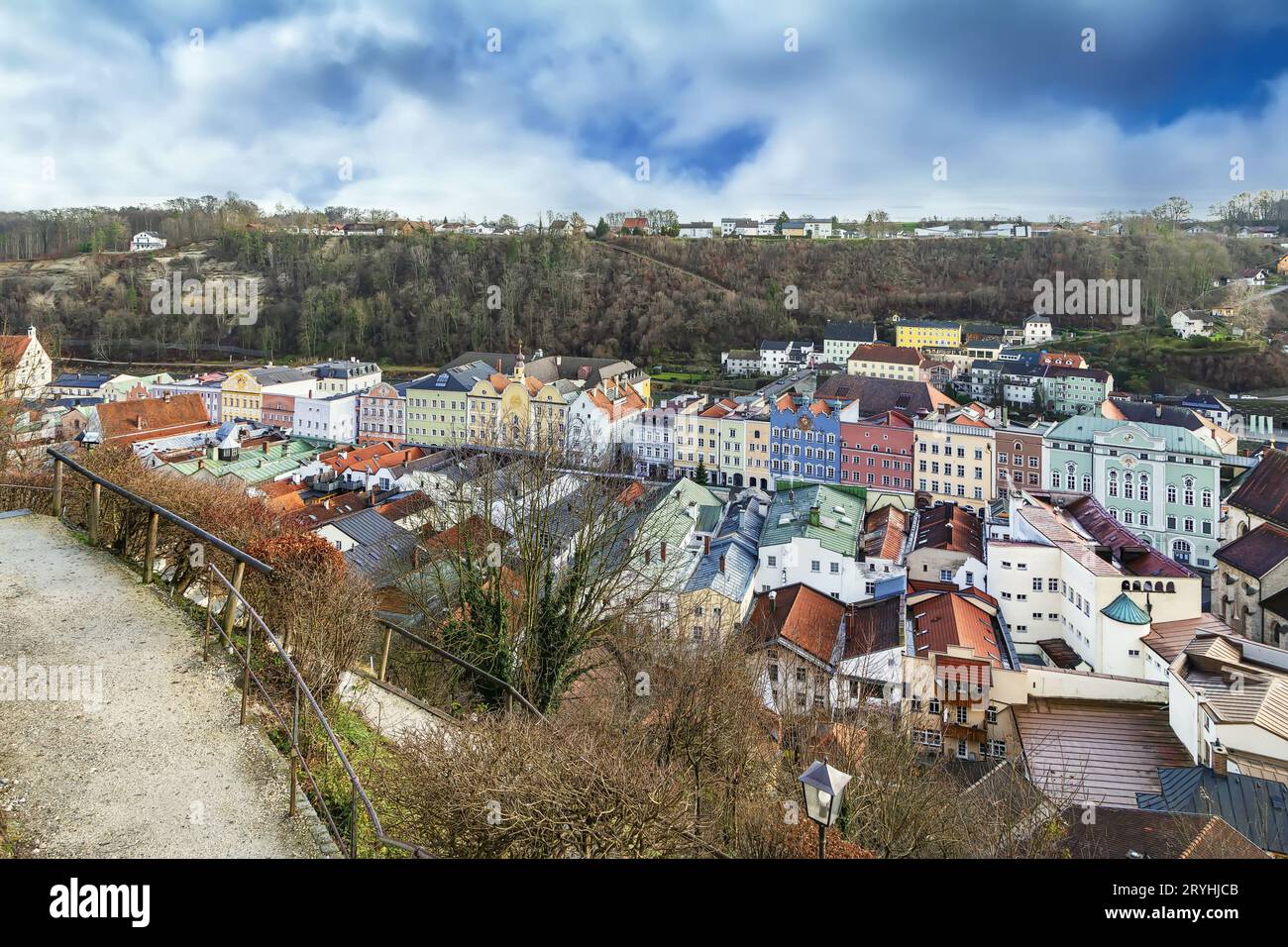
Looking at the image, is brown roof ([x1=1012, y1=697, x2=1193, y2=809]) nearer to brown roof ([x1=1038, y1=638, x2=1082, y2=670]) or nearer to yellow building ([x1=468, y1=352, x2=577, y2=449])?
brown roof ([x1=1038, y1=638, x2=1082, y2=670])

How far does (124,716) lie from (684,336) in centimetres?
5679

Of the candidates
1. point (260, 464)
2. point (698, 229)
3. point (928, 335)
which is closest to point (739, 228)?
point (698, 229)

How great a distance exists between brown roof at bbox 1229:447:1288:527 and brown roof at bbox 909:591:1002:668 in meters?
10.1

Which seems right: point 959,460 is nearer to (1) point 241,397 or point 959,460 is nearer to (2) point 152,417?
(2) point 152,417

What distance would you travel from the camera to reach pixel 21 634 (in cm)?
445

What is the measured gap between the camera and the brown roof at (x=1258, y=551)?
1886cm

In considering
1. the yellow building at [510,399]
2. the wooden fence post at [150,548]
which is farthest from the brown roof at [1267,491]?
the wooden fence post at [150,548]

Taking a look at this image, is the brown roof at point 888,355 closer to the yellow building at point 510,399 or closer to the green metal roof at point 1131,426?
the green metal roof at point 1131,426

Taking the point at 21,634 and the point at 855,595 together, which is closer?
the point at 21,634

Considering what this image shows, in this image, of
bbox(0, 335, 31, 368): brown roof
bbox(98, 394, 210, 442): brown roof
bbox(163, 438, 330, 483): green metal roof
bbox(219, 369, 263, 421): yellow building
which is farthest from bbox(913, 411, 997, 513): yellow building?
bbox(219, 369, 263, 421): yellow building

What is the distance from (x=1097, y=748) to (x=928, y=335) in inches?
1705

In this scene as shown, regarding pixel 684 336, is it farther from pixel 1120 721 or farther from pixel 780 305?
pixel 1120 721

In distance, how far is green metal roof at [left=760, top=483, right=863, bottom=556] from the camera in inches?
803
